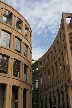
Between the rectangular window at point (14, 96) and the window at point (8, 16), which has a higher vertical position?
the window at point (8, 16)

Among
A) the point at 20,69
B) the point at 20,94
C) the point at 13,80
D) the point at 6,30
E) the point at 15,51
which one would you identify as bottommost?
the point at 20,94

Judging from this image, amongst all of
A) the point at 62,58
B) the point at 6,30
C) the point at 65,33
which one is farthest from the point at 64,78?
the point at 6,30

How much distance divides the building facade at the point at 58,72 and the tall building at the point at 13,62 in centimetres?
674

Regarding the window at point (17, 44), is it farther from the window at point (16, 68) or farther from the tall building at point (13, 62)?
the window at point (16, 68)

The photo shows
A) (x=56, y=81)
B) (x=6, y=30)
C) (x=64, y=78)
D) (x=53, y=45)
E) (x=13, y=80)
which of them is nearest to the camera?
(x=13, y=80)

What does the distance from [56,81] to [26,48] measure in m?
10.5

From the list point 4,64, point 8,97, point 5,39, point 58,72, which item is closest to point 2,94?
point 8,97

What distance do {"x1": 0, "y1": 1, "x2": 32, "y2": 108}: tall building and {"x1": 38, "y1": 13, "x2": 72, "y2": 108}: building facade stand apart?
6.74 metres

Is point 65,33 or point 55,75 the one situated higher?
point 65,33

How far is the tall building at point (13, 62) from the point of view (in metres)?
27.0

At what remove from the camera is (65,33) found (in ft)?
111

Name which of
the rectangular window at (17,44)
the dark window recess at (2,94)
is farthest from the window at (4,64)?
the rectangular window at (17,44)

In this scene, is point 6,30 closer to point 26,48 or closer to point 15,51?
point 15,51

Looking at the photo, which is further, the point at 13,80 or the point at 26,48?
the point at 26,48
